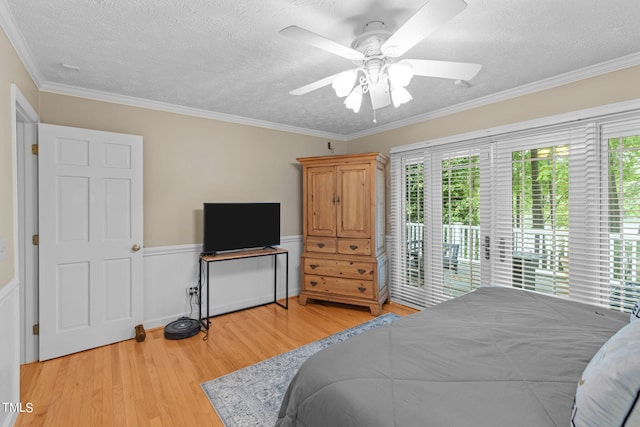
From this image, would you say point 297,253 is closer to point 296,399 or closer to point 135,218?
point 135,218

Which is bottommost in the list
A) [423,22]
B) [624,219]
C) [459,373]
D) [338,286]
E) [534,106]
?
[338,286]

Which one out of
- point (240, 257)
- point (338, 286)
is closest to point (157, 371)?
point (240, 257)

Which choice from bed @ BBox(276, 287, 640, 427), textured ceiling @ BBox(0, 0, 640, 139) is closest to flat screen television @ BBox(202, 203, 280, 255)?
textured ceiling @ BBox(0, 0, 640, 139)

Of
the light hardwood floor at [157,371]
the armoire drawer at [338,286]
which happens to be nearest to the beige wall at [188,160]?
the armoire drawer at [338,286]

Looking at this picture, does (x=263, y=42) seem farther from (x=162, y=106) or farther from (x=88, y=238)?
(x=88, y=238)

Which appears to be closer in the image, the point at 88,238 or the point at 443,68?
the point at 443,68

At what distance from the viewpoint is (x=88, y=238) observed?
2773 millimetres

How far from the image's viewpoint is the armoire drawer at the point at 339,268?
142 inches

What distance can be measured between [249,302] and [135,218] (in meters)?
1.66

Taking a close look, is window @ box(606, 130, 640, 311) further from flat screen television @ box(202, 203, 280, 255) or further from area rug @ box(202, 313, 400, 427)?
flat screen television @ box(202, 203, 280, 255)

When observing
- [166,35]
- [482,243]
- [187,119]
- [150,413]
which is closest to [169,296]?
[150,413]

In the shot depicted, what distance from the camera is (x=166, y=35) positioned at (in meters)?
1.92

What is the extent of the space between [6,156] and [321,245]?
291 centimetres

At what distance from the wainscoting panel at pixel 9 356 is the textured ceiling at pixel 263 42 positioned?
1569 millimetres
